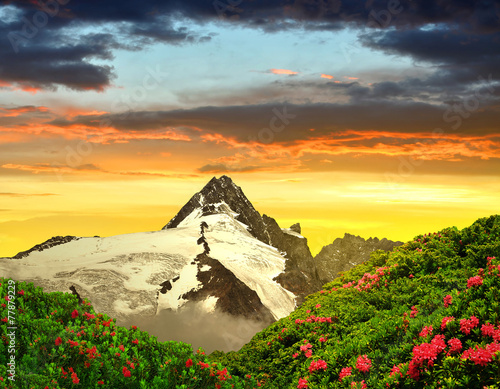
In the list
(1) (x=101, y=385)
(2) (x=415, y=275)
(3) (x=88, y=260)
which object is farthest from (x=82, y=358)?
(3) (x=88, y=260)

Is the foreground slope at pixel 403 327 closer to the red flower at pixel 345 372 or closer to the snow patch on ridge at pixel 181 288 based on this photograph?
the red flower at pixel 345 372

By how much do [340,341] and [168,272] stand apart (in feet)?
190

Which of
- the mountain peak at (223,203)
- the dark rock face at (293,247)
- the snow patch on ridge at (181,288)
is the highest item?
the mountain peak at (223,203)

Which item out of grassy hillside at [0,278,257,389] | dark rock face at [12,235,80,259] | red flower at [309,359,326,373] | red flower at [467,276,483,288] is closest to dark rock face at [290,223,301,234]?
dark rock face at [12,235,80,259]

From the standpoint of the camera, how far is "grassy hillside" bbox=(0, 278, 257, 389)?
12445 mm

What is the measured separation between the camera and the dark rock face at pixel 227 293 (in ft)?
228

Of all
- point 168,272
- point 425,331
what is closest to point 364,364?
point 425,331

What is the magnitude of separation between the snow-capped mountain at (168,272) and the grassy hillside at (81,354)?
46.7 metres

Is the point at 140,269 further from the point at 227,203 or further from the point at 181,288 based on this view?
the point at 227,203

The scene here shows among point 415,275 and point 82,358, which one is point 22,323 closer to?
point 82,358

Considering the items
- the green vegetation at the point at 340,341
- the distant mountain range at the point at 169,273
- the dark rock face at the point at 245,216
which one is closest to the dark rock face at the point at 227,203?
the dark rock face at the point at 245,216

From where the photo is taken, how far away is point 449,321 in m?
13.1

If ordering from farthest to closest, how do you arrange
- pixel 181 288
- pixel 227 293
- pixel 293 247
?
pixel 293 247 → pixel 227 293 → pixel 181 288

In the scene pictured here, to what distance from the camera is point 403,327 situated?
15148 mm
